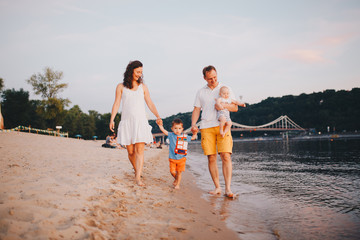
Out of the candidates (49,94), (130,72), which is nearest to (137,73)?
(130,72)

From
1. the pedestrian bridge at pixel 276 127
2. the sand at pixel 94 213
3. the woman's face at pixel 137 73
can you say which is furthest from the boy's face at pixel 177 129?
the pedestrian bridge at pixel 276 127

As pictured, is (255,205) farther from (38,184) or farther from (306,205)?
(38,184)

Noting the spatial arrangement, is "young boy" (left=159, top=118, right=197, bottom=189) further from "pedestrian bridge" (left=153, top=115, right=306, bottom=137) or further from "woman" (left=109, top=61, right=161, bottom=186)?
"pedestrian bridge" (left=153, top=115, right=306, bottom=137)

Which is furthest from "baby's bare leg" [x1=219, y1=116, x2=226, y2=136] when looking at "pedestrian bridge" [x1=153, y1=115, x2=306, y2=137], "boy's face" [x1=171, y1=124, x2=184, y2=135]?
"pedestrian bridge" [x1=153, y1=115, x2=306, y2=137]

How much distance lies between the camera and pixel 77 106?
7381 centimetres

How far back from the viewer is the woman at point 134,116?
337 cm

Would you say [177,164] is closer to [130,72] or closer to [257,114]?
[130,72]

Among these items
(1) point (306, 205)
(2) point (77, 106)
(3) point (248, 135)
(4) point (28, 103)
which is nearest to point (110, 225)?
(1) point (306, 205)

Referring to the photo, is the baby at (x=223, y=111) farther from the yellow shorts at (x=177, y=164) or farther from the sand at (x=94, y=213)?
the sand at (x=94, y=213)

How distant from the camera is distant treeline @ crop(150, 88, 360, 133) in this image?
65.1m

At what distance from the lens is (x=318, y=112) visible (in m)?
74.4

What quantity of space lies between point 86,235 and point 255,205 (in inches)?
86.1

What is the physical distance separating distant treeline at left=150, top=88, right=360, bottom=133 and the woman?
7335cm

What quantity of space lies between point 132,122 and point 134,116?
10cm
